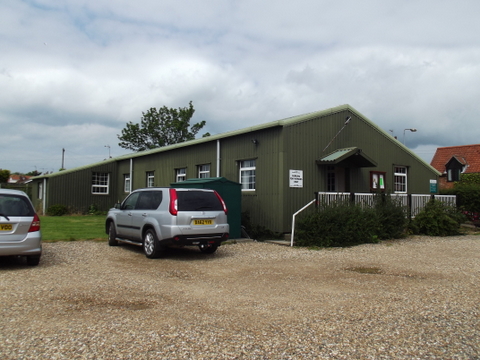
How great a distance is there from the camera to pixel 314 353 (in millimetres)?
4078

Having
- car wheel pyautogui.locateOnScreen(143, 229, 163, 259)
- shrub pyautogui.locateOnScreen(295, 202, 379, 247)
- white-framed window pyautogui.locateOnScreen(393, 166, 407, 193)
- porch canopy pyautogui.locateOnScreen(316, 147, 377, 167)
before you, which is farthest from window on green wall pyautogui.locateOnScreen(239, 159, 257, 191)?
white-framed window pyautogui.locateOnScreen(393, 166, 407, 193)

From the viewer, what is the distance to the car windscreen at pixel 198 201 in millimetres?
9766

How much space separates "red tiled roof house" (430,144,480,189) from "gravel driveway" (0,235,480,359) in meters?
25.5

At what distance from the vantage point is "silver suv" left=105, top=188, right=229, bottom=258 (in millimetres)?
9516

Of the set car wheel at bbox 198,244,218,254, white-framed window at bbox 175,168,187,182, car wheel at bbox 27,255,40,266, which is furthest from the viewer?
white-framed window at bbox 175,168,187,182

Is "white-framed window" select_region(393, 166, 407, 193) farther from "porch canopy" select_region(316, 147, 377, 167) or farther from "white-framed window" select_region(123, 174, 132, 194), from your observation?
"white-framed window" select_region(123, 174, 132, 194)

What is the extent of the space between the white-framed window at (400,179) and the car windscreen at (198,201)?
10.7 metres

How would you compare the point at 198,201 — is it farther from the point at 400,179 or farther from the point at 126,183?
the point at 126,183

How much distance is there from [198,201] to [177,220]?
0.76 metres

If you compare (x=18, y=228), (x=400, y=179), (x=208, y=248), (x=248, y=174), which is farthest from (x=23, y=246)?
(x=400, y=179)

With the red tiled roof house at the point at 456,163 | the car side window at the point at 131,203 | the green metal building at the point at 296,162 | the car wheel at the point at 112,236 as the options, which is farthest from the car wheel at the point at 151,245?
the red tiled roof house at the point at 456,163

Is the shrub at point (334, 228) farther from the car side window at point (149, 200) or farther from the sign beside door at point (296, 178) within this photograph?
the car side window at point (149, 200)

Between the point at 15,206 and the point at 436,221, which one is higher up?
the point at 15,206

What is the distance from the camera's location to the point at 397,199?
14.4 metres
